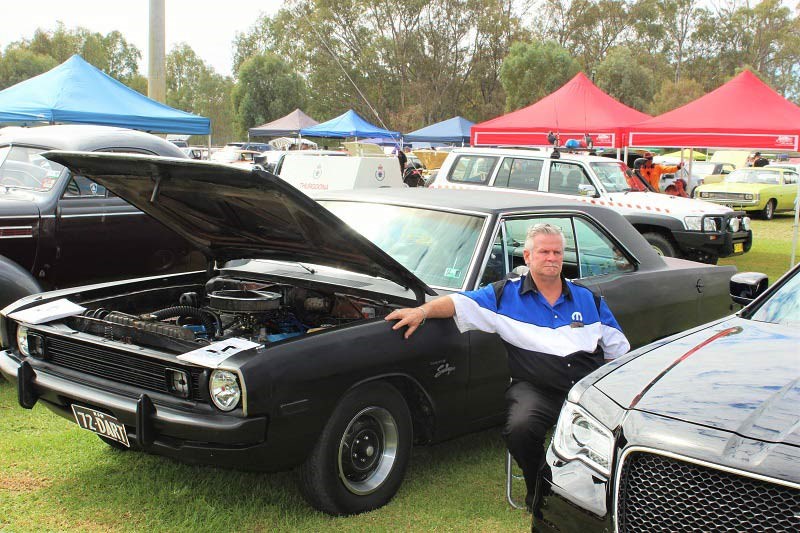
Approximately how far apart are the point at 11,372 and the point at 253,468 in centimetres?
151

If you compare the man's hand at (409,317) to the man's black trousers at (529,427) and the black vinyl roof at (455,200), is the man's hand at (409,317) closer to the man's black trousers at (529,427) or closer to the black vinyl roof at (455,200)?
the man's black trousers at (529,427)

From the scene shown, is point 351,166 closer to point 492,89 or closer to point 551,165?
point 551,165

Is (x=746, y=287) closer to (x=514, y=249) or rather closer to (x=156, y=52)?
(x=514, y=249)

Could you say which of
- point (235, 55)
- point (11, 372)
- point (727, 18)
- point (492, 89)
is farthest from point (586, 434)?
point (235, 55)

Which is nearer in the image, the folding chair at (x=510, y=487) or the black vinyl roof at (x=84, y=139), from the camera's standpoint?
the folding chair at (x=510, y=487)

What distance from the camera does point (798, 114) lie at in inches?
Result: 525

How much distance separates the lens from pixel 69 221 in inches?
253

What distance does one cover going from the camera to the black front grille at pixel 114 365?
134 inches

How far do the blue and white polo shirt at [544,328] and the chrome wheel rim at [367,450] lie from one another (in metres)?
0.61

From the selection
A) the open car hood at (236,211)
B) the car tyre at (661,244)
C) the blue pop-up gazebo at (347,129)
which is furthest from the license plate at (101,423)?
the blue pop-up gazebo at (347,129)

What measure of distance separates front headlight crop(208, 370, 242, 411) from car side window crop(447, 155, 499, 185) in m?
9.30

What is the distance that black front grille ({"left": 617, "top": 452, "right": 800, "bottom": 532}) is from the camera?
2186 mm

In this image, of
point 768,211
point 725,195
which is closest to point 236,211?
point 725,195

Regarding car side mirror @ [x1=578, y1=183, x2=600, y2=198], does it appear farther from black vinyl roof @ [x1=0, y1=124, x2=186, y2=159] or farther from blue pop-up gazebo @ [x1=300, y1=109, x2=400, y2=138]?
blue pop-up gazebo @ [x1=300, y1=109, x2=400, y2=138]
